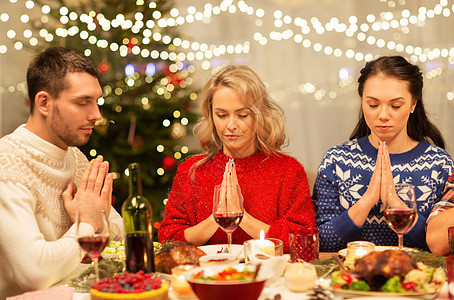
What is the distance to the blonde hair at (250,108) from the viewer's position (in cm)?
240

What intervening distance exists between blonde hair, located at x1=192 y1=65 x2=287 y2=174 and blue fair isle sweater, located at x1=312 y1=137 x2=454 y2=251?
31cm

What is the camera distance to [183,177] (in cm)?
254

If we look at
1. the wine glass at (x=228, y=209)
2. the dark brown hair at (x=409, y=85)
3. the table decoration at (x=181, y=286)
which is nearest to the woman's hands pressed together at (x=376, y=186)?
the dark brown hair at (x=409, y=85)

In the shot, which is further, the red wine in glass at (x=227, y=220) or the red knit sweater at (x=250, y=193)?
the red knit sweater at (x=250, y=193)

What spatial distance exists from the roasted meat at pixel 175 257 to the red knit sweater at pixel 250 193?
71 centimetres

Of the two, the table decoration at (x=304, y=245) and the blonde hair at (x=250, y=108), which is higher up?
the blonde hair at (x=250, y=108)

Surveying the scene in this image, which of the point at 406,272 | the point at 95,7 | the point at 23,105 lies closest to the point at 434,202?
the point at 406,272

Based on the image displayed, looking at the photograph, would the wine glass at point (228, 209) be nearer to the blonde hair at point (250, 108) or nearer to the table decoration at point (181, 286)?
the table decoration at point (181, 286)

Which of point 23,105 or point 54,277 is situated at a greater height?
point 23,105

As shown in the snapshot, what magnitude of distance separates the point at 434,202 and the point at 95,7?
2.84 metres

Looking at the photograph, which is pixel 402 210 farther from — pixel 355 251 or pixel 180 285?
pixel 180 285

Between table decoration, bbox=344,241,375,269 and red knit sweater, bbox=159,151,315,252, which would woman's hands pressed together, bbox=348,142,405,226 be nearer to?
red knit sweater, bbox=159,151,315,252

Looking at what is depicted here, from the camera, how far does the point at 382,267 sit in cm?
137

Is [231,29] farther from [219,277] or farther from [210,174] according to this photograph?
[219,277]
